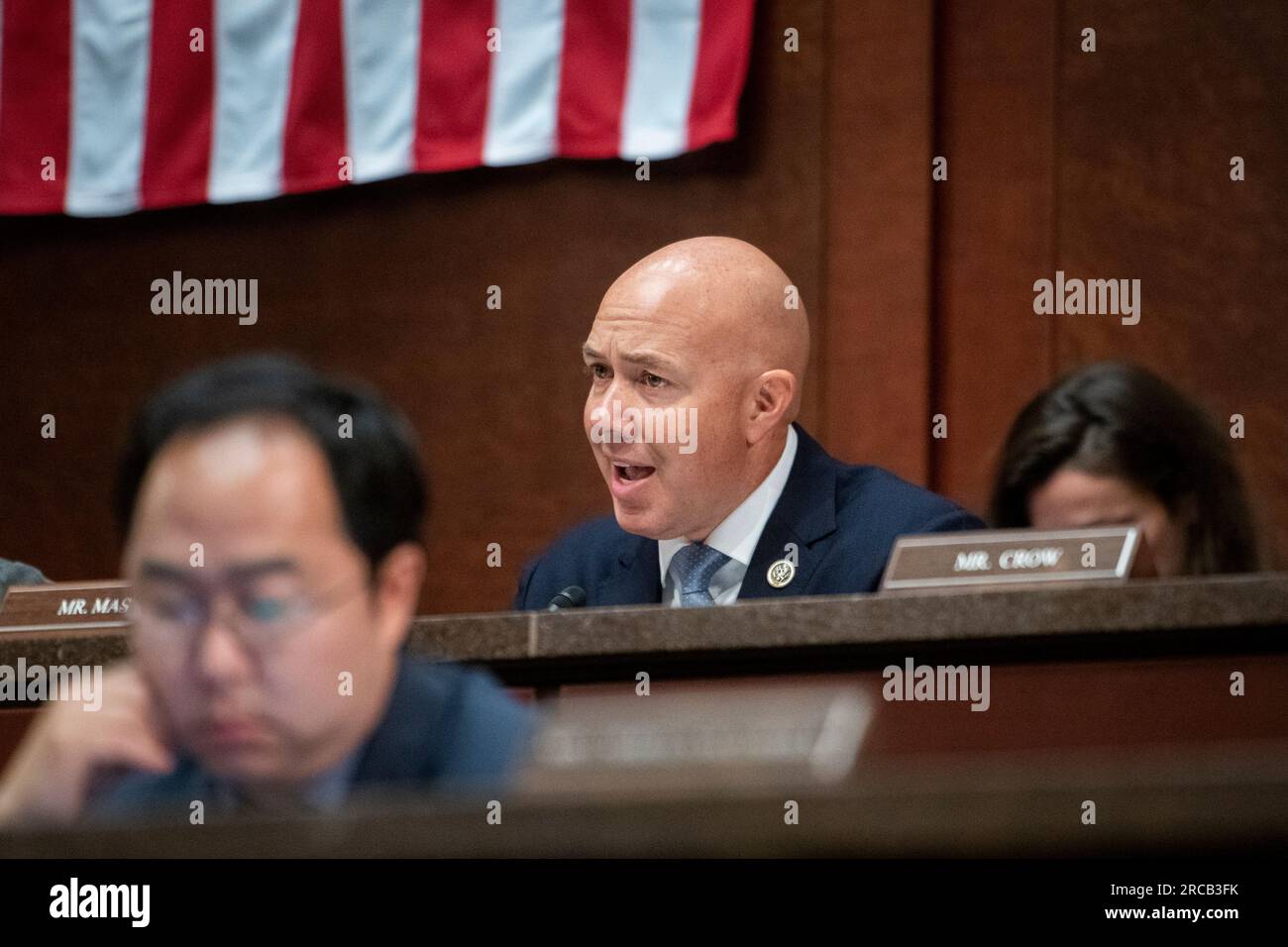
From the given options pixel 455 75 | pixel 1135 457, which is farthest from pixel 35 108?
A: pixel 1135 457

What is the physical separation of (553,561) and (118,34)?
2094 millimetres

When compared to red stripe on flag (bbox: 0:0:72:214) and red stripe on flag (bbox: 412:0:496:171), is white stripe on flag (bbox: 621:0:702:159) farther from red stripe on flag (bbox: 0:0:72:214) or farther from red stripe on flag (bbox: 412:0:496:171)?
red stripe on flag (bbox: 0:0:72:214)

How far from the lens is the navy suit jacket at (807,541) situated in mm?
2641

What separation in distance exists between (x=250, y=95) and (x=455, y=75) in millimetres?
507

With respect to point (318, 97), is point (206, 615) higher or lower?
lower

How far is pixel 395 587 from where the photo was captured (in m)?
1.00

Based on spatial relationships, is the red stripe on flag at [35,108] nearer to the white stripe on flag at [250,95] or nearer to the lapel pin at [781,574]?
the white stripe on flag at [250,95]

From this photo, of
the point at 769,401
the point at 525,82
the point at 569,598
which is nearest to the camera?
the point at 569,598

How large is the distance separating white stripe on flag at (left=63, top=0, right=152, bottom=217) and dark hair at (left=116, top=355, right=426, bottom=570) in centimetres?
348

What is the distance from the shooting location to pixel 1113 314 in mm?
3789

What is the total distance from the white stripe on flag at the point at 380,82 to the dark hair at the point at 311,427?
3.21m

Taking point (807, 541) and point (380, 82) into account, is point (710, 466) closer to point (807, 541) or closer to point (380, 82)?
point (807, 541)
